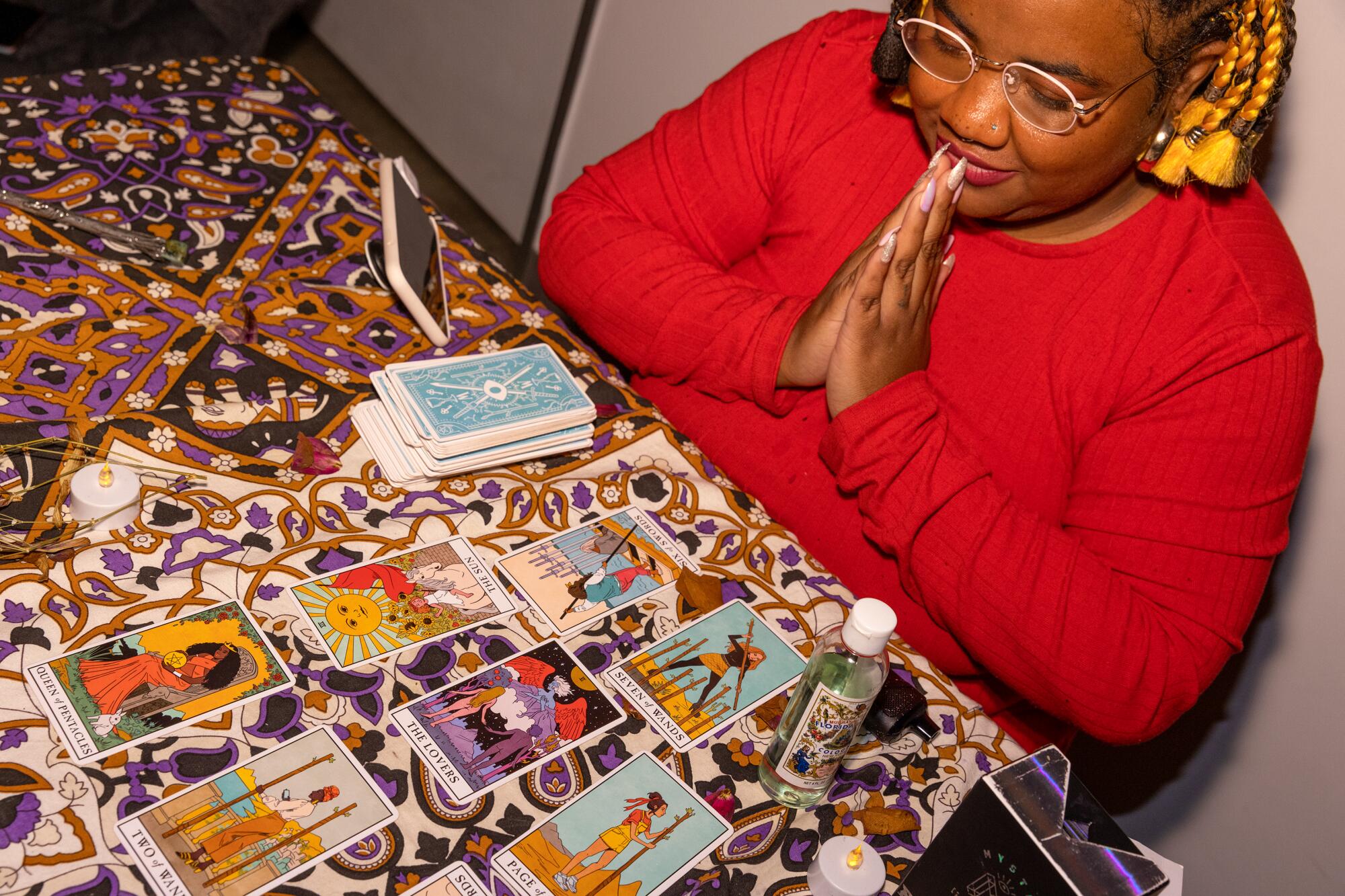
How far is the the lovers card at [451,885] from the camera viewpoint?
0.85m

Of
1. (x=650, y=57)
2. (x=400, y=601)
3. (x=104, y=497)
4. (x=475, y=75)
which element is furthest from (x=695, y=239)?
(x=475, y=75)

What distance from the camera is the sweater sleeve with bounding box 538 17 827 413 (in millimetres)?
1421

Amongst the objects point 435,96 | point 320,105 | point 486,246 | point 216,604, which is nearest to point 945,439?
point 216,604

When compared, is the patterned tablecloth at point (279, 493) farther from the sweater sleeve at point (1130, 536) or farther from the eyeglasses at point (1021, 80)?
the eyeglasses at point (1021, 80)

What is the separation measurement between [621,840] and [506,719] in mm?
159

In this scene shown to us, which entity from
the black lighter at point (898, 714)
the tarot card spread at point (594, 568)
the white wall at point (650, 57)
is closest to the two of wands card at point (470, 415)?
the tarot card spread at point (594, 568)

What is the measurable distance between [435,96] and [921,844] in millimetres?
3157

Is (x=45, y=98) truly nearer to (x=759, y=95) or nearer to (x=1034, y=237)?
(x=759, y=95)

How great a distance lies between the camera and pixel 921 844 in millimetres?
1025

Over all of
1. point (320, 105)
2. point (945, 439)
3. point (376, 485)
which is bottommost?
point (945, 439)

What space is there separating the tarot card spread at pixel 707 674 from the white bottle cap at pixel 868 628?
22 cm

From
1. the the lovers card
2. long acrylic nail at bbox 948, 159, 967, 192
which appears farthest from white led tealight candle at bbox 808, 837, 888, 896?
long acrylic nail at bbox 948, 159, 967, 192

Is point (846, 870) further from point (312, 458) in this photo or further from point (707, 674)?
point (312, 458)

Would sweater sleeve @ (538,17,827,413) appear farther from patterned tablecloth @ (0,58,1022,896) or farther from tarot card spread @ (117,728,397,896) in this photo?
tarot card spread @ (117,728,397,896)
